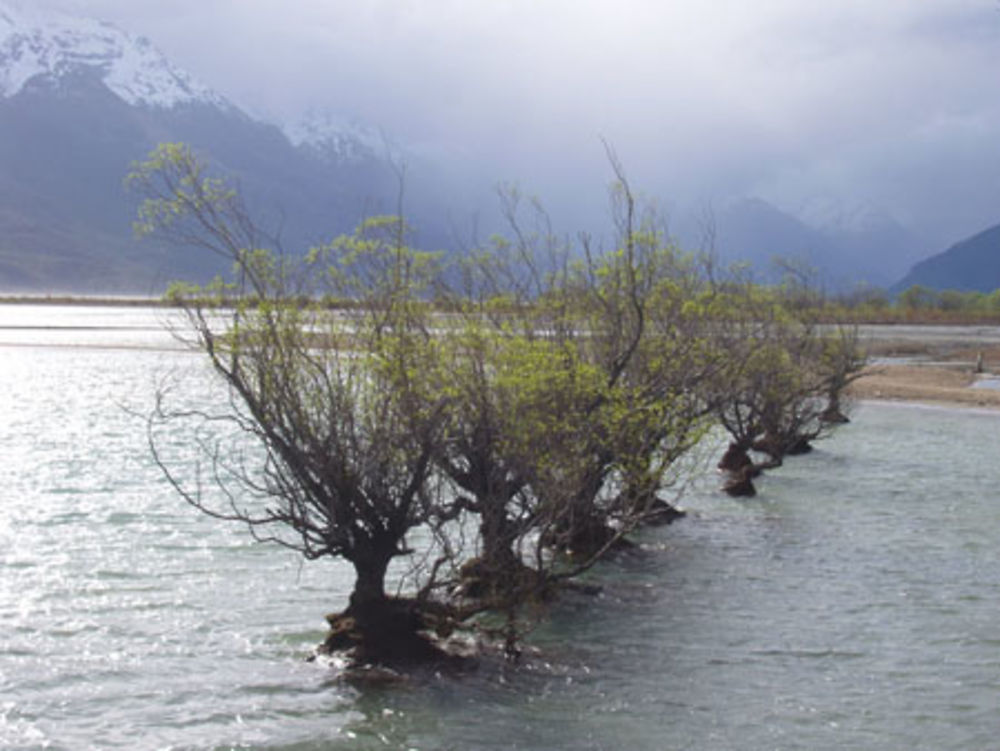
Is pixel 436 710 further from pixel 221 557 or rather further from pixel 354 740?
pixel 221 557

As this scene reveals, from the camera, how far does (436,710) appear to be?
14.6 meters

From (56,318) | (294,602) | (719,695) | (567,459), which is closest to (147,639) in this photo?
(294,602)

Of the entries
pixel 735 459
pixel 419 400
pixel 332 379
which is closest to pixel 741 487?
pixel 735 459

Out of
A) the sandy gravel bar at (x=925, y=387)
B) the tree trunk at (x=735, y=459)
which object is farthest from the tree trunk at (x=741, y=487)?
the sandy gravel bar at (x=925, y=387)

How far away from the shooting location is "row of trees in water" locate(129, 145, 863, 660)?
1552 centimetres

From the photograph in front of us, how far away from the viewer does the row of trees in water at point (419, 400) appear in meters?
15.5

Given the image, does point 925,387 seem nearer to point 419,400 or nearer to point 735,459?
point 735,459

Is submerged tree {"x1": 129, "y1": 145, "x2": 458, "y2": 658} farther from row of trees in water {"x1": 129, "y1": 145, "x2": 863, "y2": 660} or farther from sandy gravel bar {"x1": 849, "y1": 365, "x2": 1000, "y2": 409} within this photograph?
sandy gravel bar {"x1": 849, "y1": 365, "x2": 1000, "y2": 409}

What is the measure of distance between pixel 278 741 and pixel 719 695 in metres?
5.73

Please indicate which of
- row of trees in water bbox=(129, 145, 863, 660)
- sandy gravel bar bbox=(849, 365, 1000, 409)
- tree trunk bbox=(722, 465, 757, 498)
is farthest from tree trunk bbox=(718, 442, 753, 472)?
sandy gravel bar bbox=(849, 365, 1000, 409)

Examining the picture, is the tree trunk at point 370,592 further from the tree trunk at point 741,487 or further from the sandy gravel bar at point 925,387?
the sandy gravel bar at point 925,387

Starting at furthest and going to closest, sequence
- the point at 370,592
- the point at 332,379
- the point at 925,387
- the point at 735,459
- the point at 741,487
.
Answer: the point at 925,387 < the point at 735,459 < the point at 741,487 < the point at 332,379 < the point at 370,592

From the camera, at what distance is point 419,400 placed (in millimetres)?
16344

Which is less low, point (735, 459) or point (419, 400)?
point (419, 400)
